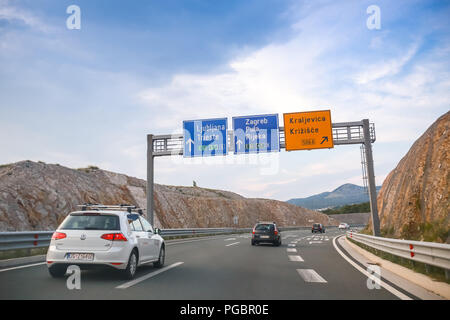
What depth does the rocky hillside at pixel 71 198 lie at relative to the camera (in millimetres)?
25750

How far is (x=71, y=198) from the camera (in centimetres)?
3122

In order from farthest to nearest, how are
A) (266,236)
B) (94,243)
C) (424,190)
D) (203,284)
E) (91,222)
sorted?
(266,236)
(424,190)
(91,222)
(94,243)
(203,284)

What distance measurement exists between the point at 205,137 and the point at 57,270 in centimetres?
1608

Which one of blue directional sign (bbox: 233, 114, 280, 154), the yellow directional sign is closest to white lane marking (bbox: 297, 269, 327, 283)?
the yellow directional sign

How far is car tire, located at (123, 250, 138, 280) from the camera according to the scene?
26.3ft

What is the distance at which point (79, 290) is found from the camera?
6777 mm

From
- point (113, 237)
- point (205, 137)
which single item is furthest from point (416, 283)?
point (205, 137)

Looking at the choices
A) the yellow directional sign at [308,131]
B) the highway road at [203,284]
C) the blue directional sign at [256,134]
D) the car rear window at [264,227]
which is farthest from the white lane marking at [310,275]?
the blue directional sign at [256,134]

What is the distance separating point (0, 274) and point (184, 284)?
4545 millimetres

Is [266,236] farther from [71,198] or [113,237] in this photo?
[71,198]

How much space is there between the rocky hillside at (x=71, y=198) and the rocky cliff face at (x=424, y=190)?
76.8 feet

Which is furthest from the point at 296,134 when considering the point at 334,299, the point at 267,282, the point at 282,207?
the point at 282,207
